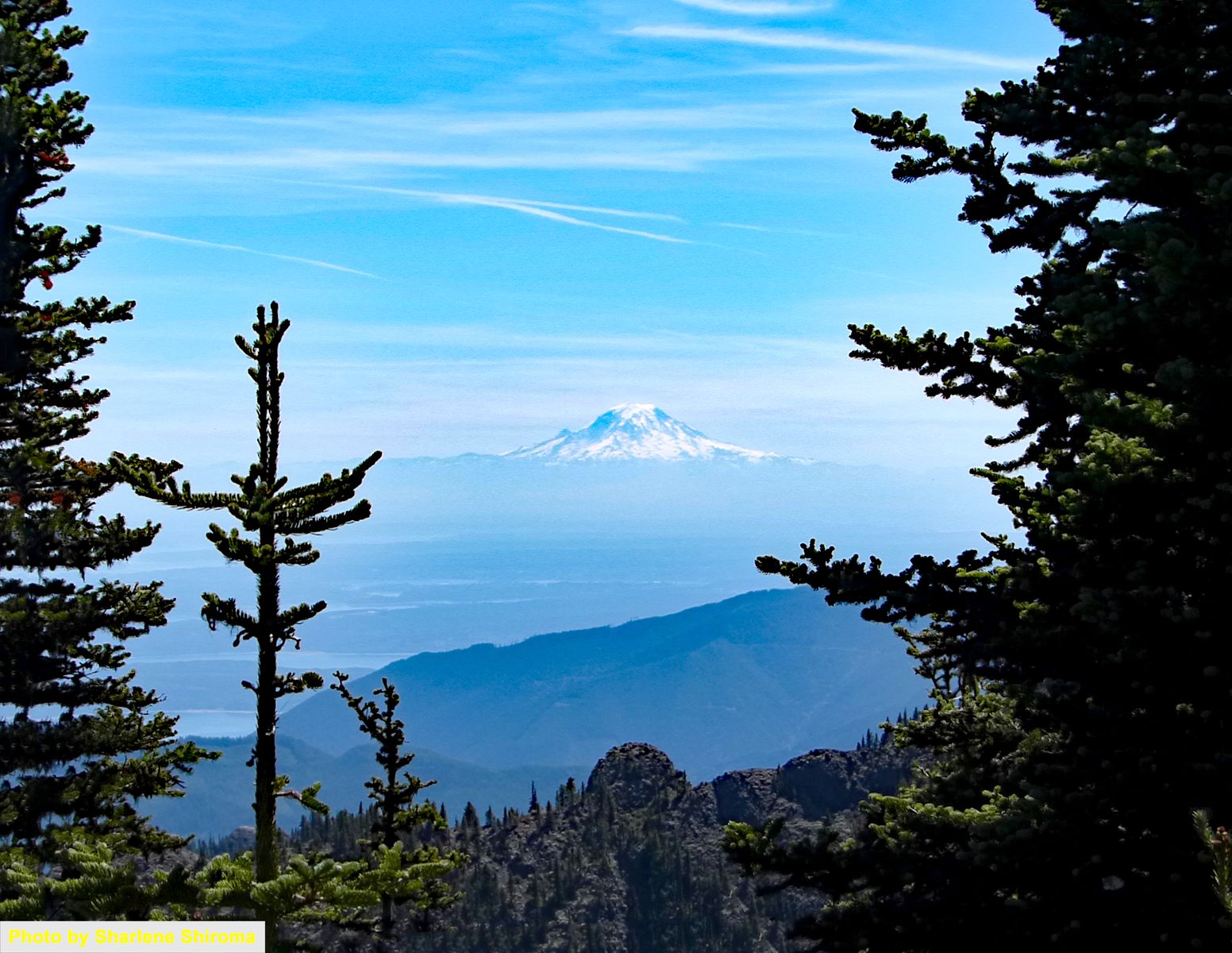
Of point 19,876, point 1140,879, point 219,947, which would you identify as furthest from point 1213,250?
point 19,876

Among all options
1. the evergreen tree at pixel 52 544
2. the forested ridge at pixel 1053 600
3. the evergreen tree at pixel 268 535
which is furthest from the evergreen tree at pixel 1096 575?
the evergreen tree at pixel 52 544

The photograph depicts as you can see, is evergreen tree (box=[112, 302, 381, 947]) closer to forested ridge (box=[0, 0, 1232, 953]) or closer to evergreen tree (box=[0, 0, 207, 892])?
forested ridge (box=[0, 0, 1232, 953])

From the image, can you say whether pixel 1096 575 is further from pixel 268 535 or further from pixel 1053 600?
pixel 268 535

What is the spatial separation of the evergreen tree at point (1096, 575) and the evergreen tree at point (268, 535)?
607 centimetres

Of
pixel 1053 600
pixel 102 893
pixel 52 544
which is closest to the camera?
pixel 102 893

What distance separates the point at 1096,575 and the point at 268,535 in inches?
361

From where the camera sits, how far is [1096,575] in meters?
12.1

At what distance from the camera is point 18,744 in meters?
20.9

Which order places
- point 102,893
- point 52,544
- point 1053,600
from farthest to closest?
point 52,544, point 1053,600, point 102,893

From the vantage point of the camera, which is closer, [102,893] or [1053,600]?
[102,893]

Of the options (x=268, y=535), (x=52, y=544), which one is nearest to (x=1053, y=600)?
(x=268, y=535)

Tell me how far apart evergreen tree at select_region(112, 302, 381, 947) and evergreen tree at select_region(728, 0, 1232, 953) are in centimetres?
607

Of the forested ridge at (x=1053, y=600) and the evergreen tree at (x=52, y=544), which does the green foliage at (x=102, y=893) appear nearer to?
the forested ridge at (x=1053, y=600)

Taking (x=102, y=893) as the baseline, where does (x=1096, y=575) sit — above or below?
above
